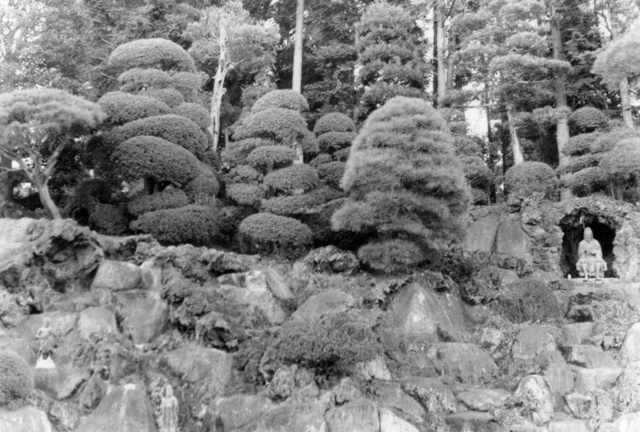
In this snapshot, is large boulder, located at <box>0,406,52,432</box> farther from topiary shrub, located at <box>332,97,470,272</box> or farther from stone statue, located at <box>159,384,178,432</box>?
topiary shrub, located at <box>332,97,470,272</box>

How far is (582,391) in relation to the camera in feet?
39.7

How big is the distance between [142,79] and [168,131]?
299 cm

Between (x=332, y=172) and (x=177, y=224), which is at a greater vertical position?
(x=332, y=172)

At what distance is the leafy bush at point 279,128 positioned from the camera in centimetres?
1703

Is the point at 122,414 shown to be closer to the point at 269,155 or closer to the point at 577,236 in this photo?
the point at 269,155

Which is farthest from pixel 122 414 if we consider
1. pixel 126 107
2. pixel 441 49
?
pixel 441 49

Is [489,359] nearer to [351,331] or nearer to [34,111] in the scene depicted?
[351,331]

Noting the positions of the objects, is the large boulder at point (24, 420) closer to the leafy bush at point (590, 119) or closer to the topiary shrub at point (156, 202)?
the topiary shrub at point (156, 202)

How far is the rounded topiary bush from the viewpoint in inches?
741

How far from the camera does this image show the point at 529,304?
577 inches

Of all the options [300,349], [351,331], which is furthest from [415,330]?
[300,349]

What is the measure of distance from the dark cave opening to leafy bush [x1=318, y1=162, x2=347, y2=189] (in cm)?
689

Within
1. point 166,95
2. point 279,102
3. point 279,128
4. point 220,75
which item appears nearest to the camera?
point 279,128

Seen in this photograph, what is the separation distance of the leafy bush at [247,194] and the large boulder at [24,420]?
26.1ft
